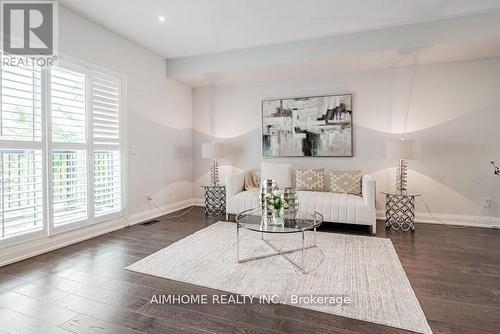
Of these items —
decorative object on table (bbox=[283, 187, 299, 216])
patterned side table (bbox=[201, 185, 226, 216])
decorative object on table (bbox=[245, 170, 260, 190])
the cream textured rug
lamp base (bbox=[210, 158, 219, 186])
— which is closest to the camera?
the cream textured rug

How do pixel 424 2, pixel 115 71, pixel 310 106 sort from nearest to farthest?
pixel 424 2 → pixel 115 71 → pixel 310 106

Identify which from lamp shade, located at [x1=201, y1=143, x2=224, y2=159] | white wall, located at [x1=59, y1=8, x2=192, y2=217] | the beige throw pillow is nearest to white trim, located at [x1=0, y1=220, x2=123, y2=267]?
white wall, located at [x1=59, y1=8, x2=192, y2=217]

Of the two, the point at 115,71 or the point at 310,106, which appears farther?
the point at 310,106

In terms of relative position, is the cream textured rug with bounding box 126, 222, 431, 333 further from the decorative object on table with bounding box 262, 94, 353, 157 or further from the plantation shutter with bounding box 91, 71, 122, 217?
the decorative object on table with bounding box 262, 94, 353, 157

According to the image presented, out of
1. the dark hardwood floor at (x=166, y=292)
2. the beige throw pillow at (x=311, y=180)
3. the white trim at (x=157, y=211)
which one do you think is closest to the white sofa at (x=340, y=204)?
the beige throw pillow at (x=311, y=180)

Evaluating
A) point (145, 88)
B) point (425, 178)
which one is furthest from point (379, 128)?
point (145, 88)

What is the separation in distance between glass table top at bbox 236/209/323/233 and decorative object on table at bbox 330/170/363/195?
1.39 m

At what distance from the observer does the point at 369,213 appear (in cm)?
351

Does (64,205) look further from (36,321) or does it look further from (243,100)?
(243,100)

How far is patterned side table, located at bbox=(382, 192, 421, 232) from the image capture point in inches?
146

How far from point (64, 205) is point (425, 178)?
5.03 m

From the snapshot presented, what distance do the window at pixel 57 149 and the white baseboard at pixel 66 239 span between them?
9 cm

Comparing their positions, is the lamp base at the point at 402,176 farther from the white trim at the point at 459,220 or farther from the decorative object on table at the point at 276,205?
the decorative object on table at the point at 276,205

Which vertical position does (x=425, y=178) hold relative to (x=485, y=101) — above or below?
below
